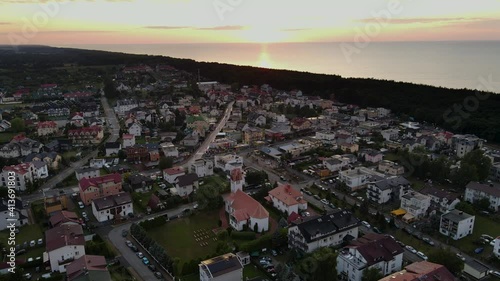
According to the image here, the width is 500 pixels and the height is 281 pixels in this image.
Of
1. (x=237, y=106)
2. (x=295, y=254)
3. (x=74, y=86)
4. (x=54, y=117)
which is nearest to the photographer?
(x=295, y=254)

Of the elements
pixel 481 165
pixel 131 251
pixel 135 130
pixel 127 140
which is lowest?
pixel 131 251

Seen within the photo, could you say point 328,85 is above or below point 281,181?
above

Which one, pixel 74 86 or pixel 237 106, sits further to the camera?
pixel 74 86

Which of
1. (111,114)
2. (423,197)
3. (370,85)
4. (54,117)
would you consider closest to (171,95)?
(111,114)

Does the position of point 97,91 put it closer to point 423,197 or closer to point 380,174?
point 380,174

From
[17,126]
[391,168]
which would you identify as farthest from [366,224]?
[17,126]

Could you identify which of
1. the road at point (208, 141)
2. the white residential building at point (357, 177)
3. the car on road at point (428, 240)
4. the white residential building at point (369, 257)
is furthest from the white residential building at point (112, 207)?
the car on road at point (428, 240)

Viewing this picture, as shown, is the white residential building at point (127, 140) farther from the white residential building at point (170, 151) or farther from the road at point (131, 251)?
the road at point (131, 251)

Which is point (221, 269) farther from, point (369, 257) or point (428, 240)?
point (428, 240)
